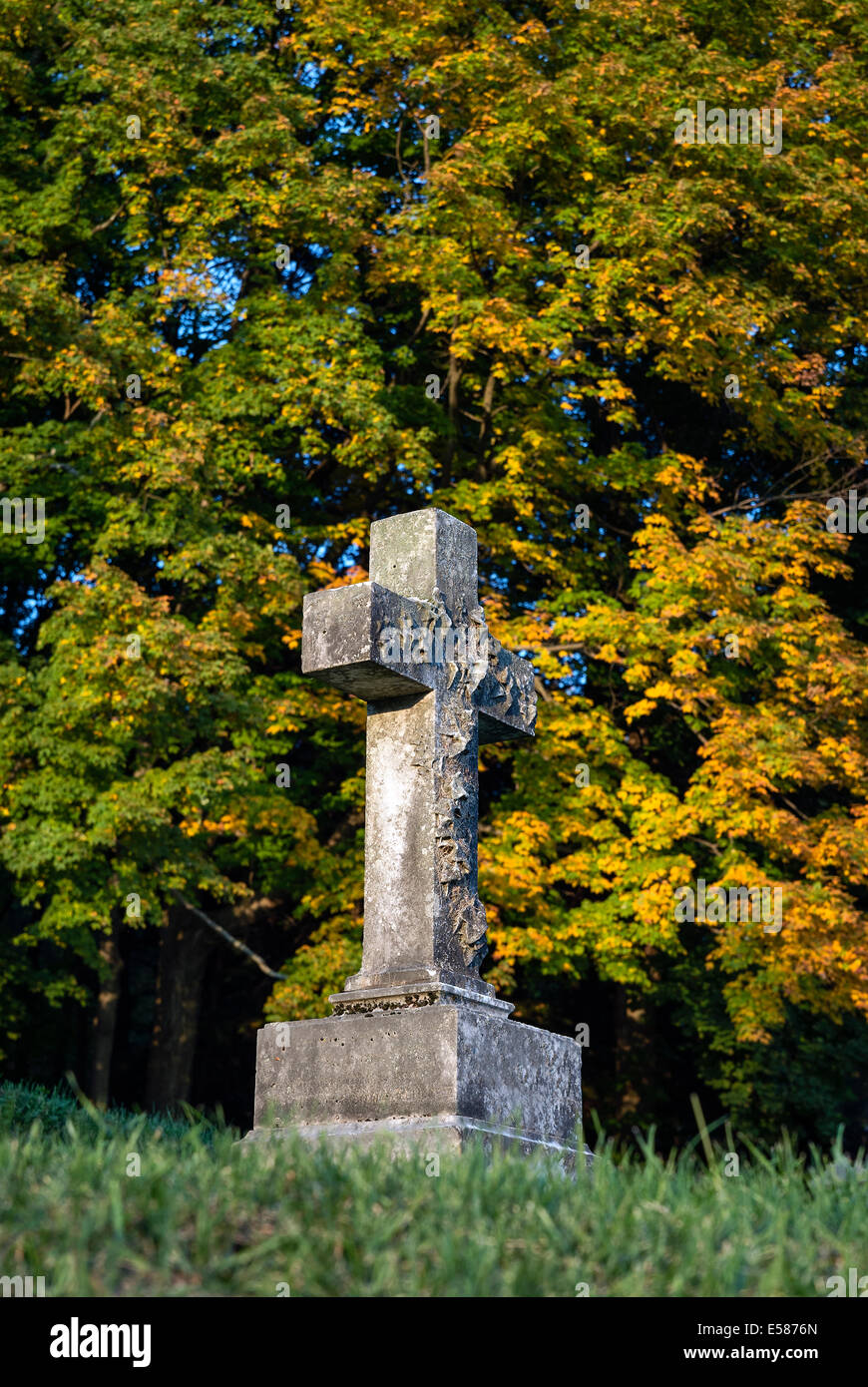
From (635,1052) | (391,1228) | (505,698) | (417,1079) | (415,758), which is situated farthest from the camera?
(635,1052)

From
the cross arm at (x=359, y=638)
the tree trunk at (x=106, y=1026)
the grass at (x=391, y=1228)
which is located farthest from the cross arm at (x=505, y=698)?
the tree trunk at (x=106, y=1026)

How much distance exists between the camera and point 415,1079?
5.32 m

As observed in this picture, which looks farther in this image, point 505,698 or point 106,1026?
point 106,1026

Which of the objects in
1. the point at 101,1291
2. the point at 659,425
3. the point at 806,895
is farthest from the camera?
the point at 659,425

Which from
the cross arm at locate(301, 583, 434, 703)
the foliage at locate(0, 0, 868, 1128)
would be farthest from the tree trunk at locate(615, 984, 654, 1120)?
the cross arm at locate(301, 583, 434, 703)

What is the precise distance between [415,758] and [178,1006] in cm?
895

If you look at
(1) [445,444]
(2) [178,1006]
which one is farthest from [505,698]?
(2) [178,1006]

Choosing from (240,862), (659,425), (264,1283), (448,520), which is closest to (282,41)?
(659,425)

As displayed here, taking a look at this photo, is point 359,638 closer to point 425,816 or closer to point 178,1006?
point 425,816

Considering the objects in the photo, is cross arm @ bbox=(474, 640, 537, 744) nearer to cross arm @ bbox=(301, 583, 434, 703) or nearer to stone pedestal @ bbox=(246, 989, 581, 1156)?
cross arm @ bbox=(301, 583, 434, 703)

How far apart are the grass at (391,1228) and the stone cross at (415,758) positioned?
6.61 ft

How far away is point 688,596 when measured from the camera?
12195mm

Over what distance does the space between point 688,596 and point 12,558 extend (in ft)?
21.0

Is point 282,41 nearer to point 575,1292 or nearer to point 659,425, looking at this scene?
point 659,425
